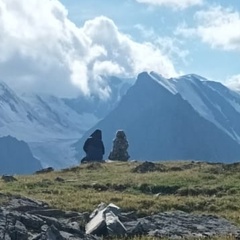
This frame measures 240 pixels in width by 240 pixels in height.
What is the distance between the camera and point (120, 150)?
84875mm

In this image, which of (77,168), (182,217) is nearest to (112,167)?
(77,168)

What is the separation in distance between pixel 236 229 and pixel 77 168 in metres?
33.0

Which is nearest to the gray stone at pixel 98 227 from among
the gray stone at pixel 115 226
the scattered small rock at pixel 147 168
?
the gray stone at pixel 115 226

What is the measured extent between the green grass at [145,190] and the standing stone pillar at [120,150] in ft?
89.2

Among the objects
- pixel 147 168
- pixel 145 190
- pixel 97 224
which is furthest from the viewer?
pixel 147 168

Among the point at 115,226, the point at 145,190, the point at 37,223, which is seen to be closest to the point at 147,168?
the point at 145,190

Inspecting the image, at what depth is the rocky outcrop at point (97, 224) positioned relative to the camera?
23981 mm

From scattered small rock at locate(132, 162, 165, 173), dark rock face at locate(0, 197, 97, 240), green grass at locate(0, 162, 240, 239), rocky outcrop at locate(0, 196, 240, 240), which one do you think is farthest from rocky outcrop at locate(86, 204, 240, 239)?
scattered small rock at locate(132, 162, 165, 173)

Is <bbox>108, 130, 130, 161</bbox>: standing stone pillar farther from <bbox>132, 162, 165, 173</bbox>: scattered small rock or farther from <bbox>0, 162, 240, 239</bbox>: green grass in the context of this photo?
<bbox>0, 162, 240, 239</bbox>: green grass

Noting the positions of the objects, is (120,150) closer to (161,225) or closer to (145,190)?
(145,190)

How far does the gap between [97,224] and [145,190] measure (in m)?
16.2

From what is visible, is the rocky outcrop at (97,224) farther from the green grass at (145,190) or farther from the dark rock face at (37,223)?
the green grass at (145,190)

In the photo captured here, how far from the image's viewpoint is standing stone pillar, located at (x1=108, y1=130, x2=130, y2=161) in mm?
84250

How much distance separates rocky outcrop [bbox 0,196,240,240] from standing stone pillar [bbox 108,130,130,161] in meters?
53.3
